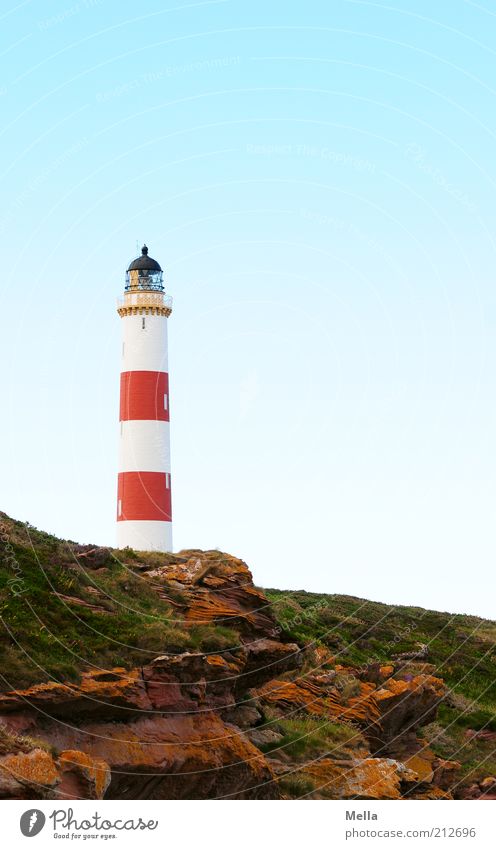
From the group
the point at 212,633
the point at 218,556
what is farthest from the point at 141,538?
the point at 212,633

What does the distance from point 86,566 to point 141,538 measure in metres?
24.1

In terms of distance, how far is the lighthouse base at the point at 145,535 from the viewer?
63.7m

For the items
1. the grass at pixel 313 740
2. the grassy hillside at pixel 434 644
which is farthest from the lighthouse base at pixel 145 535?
the grass at pixel 313 740

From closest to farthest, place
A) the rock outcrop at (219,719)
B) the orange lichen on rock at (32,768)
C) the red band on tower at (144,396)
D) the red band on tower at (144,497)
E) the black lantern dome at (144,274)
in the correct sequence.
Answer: the orange lichen on rock at (32,768) < the rock outcrop at (219,719) < the red band on tower at (144,497) < the red band on tower at (144,396) < the black lantern dome at (144,274)

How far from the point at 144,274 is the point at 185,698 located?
40.2 metres

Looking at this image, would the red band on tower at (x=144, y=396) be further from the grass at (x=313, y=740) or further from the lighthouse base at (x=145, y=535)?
the grass at (x=313, y=740)

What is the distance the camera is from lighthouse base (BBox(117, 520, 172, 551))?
63.7 m

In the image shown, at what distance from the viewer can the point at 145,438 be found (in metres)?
64.8

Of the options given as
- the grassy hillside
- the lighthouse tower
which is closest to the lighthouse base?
the lighthouse tower

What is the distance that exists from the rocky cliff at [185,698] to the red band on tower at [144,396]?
19877 mm

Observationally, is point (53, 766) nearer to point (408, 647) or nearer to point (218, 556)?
point (218, 556)

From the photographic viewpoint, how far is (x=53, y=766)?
86.0 feet

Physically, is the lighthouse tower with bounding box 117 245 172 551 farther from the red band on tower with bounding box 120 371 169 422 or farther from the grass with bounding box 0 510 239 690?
the grass with bounding box 0 510 239 690

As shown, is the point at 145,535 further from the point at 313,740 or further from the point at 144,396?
the point at 313,740
